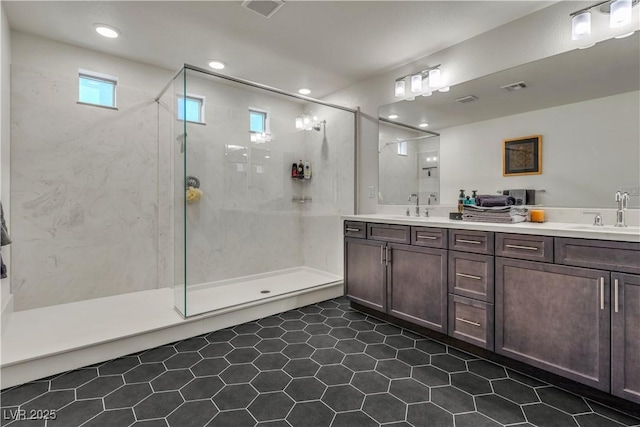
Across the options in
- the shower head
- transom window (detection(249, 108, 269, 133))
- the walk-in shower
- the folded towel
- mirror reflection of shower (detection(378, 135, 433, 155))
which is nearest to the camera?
the folded towel

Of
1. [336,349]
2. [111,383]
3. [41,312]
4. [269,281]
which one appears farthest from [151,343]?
[269,281]

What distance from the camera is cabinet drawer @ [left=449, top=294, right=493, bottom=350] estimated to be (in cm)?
204

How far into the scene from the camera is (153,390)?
1.77 m

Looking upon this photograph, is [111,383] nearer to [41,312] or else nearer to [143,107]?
[41,312]

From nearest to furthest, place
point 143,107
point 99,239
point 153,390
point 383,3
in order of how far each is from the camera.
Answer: point 153,390, point 383,3, point 99,239, point 143,107

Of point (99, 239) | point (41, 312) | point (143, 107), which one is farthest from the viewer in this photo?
point (143, 107)

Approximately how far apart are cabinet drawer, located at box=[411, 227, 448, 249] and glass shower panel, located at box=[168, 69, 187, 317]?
1914 mm

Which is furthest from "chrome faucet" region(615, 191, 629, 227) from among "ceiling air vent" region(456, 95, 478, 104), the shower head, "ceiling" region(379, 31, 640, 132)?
the shower head

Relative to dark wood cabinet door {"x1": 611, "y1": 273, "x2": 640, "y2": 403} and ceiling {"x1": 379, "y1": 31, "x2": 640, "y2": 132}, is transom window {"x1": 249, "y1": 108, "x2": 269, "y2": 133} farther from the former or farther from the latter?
dark wood cabinet door {"x1": 611, "y1": 273, "x2": 640, "y2": 403}

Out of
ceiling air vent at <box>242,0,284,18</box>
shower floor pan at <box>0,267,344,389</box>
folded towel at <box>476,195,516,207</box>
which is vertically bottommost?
shower floor pan at <box>0,267,344,389</box>

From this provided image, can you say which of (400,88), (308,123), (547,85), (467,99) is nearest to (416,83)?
(400,88)

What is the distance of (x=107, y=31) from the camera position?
256 cm

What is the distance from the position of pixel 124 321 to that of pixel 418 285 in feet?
7.47

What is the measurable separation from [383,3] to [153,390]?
2.84 m
